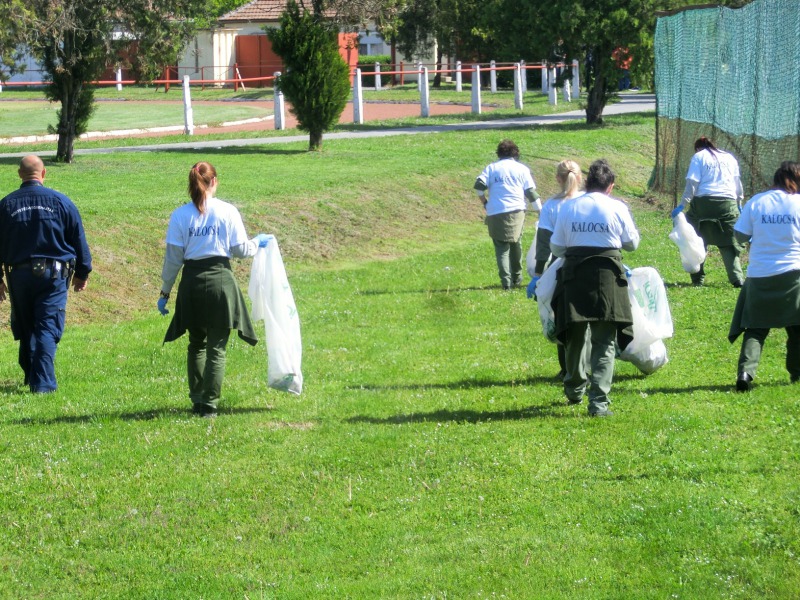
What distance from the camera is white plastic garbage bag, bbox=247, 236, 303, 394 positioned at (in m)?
8.61

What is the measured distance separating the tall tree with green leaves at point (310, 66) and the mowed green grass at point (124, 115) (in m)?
7.83

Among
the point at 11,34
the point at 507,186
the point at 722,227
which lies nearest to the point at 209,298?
the point at 507,186

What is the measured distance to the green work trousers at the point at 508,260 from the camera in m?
14.1

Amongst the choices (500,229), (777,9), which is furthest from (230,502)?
(777,9)

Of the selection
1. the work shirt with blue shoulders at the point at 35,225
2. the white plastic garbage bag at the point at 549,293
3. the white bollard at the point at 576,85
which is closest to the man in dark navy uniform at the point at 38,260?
the work shirt with blue shoulders at the point at 35,225

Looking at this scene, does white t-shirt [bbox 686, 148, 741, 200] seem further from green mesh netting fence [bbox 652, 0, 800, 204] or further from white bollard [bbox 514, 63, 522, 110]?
white bollard [bbox 514, 63, 522, 110]

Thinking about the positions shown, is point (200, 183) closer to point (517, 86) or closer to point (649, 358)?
point (649, 358)

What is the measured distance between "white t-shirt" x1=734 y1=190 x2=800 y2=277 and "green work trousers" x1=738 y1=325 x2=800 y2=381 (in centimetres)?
45

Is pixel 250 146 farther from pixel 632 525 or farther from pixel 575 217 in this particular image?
pixel 632 525

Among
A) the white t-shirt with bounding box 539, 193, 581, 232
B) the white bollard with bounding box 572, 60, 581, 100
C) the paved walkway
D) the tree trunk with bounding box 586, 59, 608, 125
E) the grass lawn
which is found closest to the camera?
the white t-shirt with bounding box 539, 193, 581, 232

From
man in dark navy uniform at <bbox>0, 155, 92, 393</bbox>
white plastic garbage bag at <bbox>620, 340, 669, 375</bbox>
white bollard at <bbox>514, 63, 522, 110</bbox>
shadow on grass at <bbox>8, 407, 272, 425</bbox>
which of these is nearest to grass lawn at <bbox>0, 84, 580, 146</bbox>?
white bollard at <bbox>514, 63, 522, 110</bbox>

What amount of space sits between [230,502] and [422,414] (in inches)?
86.5

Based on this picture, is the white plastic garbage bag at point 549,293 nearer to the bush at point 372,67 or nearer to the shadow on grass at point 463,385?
the shadow on grass at point 463,385

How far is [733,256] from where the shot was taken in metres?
13.4
